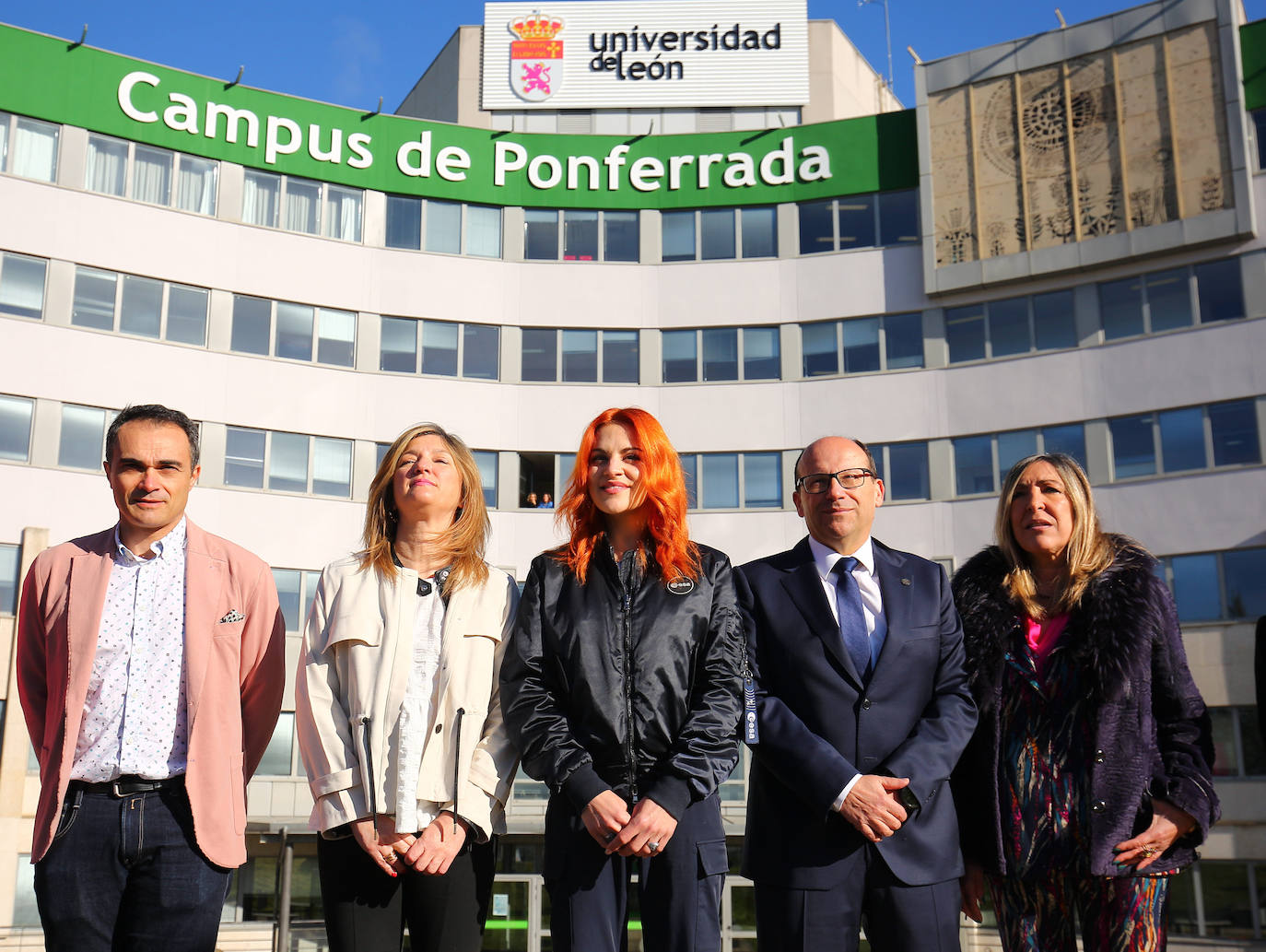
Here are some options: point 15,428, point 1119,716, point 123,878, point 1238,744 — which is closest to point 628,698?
point 123,878

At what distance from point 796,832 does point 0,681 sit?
2397 centimetres

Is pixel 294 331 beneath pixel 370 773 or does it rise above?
above

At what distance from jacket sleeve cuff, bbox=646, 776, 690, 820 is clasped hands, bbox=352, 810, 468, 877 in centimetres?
72

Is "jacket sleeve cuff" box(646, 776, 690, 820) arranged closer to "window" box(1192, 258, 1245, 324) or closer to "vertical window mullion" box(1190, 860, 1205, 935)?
"vertical window mullion" box(1190, 860, 1205, 935)

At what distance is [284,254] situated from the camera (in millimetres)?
28609

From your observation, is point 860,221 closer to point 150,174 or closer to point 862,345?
point 862,345

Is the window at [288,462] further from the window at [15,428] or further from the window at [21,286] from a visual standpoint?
the window at [21,286]

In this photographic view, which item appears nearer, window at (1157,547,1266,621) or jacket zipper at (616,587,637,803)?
jacket zipper at (616,587,637,803)

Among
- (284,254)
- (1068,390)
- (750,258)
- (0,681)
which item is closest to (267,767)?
(0,681)

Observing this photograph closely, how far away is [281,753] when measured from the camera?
26.7 meters

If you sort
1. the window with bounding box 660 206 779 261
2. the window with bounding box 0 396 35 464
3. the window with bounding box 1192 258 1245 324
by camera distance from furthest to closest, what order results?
the window with bounding box 660 206 779 261 → the window with bounding box 1192 258 1245 324 → the window with bounding box 0 396 35 464

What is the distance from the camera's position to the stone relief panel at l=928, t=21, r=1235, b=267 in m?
26.1

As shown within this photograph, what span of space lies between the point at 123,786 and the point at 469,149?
92.3ft

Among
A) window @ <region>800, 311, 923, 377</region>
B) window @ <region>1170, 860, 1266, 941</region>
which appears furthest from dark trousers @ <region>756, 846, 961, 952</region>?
window @ <region>800, 311, 923, 377</region>
